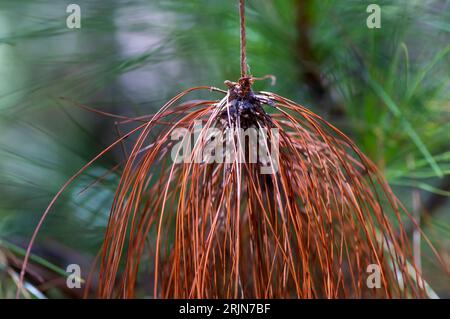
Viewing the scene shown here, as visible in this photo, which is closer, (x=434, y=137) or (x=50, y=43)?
(x=434, y=137)

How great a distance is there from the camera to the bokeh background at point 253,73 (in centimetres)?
55

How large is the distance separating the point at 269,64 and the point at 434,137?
0.66ft

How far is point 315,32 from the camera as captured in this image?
1.82 feet

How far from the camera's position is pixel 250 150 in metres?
0.37

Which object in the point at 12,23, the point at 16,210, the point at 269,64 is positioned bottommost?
the point at 16,210

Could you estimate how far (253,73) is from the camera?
0.59 m

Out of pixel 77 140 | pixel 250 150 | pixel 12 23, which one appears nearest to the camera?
pixel 250 150

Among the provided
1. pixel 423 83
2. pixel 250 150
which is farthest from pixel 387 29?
pixel 250 150

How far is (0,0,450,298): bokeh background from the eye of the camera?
0.55m

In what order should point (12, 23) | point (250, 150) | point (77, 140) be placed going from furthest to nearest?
point (77, 140) → point (12, 23) → point (250, 150)

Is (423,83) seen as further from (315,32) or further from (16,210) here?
(16,210)
